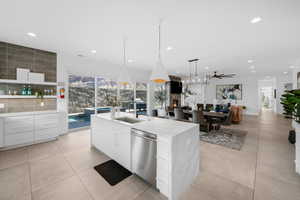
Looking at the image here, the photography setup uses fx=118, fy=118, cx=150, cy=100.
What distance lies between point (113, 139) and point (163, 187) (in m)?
1.29

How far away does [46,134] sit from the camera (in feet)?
11.3

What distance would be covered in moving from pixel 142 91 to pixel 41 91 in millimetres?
4389

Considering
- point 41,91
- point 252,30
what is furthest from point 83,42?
point 252,30

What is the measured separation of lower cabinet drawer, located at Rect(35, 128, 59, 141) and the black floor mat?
7.46 ft

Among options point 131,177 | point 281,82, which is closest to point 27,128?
point 131,177

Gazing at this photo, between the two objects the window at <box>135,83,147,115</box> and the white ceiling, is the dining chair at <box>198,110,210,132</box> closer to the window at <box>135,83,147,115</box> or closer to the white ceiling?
the white ceiling

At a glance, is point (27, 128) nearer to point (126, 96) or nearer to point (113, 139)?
point (113, 139)

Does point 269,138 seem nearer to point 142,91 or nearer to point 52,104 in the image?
point 142,91

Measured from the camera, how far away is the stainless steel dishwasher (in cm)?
173

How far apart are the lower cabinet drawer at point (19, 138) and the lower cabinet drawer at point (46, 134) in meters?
0.12

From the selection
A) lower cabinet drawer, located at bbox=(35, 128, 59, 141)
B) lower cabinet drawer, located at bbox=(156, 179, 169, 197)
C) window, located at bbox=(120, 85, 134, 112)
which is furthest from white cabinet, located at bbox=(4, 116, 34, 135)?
lower cabinet drawer, located at bbox=(156, 179, 169, 197)

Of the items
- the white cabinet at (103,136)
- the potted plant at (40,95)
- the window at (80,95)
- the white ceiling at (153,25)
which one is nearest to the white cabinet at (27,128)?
the potted plant at (40,95)

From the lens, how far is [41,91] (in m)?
3.73

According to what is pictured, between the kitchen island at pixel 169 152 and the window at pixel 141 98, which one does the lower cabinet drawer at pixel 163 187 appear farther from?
the window at pixel 141 98
